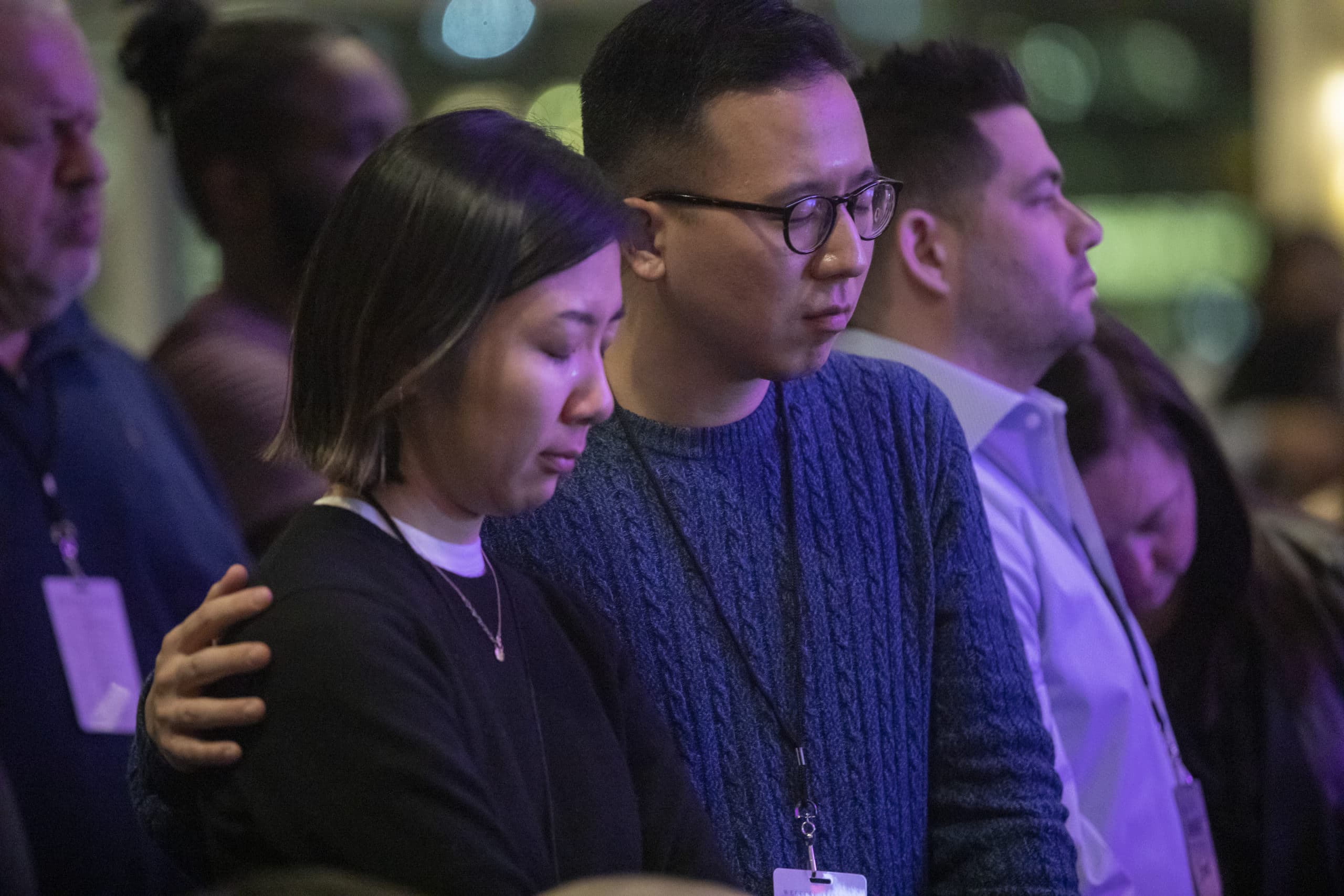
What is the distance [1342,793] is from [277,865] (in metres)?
1.86

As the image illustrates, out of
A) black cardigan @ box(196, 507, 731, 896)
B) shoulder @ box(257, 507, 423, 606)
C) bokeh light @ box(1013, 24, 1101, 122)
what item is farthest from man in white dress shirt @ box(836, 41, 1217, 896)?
bokeh light @ box(1013, 24, 1101, 122)

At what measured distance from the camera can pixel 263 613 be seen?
1.15 m

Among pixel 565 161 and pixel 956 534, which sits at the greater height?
pixel 565 161

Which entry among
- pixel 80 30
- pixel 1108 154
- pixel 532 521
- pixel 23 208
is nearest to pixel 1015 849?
pixel 532 521

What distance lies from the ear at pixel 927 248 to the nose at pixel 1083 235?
0.17 metres

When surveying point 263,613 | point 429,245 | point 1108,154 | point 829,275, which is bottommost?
point 1108,154

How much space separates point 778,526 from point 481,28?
5.70m


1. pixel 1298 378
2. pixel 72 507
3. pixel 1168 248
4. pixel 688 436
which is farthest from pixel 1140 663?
pixel 1168 248

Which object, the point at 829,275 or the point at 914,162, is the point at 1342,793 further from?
the point at 829,275

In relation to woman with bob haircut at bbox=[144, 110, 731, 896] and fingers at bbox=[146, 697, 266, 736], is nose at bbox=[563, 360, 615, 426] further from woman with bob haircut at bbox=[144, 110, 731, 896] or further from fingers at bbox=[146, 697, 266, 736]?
fingers at bbox=[146, 697, 266, 736]

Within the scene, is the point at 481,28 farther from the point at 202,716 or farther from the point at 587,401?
the point at 202,716

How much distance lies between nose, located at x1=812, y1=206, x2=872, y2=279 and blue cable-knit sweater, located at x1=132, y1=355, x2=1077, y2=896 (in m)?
0.20

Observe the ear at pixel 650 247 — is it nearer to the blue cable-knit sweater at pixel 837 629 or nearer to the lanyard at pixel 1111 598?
the blue cable-knit sweater at pixel 837 629

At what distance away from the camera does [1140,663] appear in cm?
205
